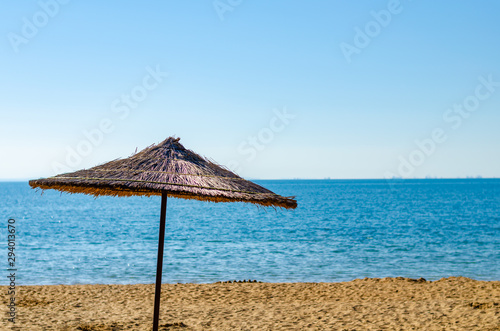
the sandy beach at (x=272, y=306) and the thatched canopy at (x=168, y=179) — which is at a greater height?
the thatched canopy at (x=168, y=179)

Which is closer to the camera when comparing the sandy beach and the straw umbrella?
the straw umbrella

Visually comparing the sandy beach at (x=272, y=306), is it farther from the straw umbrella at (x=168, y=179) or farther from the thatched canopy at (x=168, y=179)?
the thatched canopy at (x=168, y=179)

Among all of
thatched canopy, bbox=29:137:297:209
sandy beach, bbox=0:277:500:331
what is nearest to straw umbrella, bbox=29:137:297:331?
thatched canopy, bbox=29:137:297:209

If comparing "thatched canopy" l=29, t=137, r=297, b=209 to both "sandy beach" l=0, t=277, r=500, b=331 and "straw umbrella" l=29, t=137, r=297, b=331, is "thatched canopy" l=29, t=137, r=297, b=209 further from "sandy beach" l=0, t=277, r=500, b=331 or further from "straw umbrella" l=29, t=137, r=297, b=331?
"sandy beach" l=0, t=277, r=500, b=331

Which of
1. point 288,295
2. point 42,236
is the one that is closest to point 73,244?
point 42,236

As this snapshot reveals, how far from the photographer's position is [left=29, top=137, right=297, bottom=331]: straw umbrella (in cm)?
586

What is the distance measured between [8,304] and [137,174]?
7.07m

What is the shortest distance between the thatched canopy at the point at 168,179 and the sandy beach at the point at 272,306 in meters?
3.76

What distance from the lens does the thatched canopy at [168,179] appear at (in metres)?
5.85

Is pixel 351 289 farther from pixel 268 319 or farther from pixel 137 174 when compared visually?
pixel 137 174

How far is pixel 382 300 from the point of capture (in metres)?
11.5

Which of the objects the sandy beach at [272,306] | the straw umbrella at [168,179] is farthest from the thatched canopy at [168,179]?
the sandy beach at [272,306]

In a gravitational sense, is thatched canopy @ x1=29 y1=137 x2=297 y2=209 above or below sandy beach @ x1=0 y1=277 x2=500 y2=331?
above

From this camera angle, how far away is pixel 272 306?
36.3 feet
